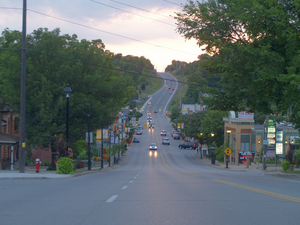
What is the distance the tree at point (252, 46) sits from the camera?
47.8ft

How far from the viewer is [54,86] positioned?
79.7ft

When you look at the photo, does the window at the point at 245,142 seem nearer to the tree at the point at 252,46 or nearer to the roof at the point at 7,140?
the tree at the point at 252,46

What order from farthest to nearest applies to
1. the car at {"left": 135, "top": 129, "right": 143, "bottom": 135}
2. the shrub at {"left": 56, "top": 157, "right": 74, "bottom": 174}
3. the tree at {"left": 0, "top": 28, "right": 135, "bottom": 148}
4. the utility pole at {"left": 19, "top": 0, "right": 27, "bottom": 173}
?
the car at {"left": 135, "top": 129, "right": 143, "bottom": 135} → the tree at {"left": 0, "top": 28, "right": 135, "bottom": 148} → the utility pole at {"left": 19, "top": 0, "right": 27, "bottom": 173} → the shrub at {"left": 56, "top": 157, "right": 74, "bottom": 174}

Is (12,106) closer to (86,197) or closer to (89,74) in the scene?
(89,74)

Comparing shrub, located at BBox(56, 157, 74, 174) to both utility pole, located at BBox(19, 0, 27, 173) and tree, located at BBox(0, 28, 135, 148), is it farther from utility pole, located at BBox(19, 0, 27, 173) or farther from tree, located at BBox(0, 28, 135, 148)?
tree, located at BBox(0, 28, 135, 148)

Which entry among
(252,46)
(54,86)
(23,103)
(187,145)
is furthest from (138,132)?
(252,46)

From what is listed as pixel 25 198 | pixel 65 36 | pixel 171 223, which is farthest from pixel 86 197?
pixel 65 36

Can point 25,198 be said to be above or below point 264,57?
below

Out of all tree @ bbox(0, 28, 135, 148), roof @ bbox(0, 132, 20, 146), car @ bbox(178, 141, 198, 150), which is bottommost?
car @ bbox(178, 141, 198, 150)

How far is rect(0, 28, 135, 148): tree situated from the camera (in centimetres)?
2350

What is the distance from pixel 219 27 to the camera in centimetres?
1711

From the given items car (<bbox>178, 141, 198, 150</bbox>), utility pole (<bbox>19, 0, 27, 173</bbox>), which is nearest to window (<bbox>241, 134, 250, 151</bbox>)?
car (<bbox>178, 141, 198, 150</bbox>)

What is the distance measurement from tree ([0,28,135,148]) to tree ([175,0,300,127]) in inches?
404

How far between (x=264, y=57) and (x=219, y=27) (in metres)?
3.55
